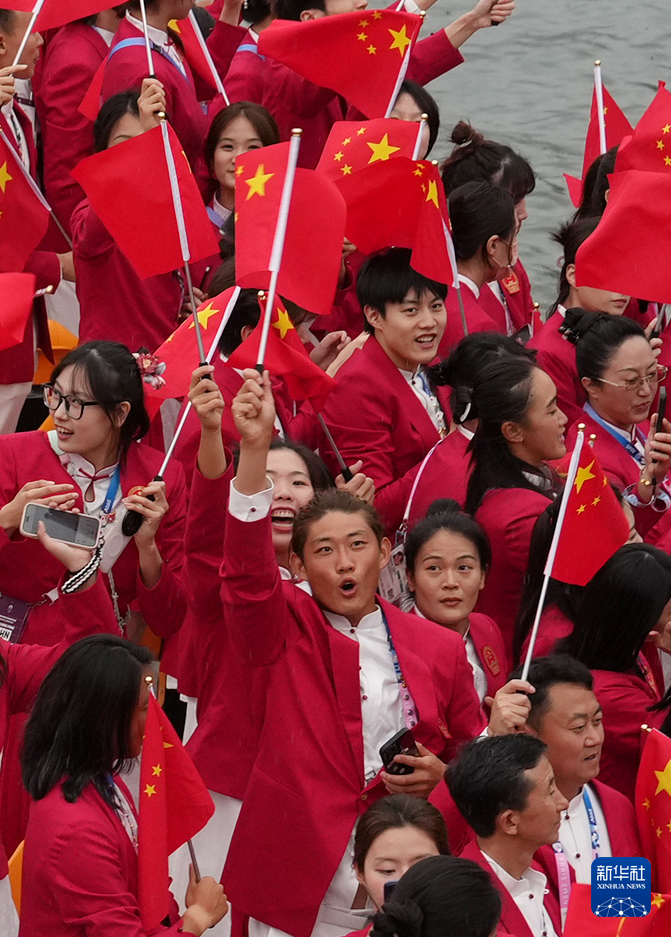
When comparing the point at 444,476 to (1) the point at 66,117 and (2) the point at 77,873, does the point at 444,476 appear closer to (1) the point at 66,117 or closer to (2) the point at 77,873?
(2) the point at 77,873

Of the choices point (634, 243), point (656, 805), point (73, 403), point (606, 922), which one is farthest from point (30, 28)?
point (606, 922)

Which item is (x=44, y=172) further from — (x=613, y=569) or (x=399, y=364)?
(x=613, y=569)

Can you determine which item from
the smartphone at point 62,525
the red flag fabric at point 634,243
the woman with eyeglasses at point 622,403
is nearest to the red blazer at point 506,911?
the smartphone at point 62,525

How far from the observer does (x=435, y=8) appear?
1080 cm

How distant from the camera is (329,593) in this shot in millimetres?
3502

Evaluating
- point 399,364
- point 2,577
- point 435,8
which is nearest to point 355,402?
point 399,364

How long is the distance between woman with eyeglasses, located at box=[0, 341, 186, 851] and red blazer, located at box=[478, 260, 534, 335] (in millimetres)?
1707

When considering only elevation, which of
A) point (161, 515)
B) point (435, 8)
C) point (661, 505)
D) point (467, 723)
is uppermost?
point (161, 515)

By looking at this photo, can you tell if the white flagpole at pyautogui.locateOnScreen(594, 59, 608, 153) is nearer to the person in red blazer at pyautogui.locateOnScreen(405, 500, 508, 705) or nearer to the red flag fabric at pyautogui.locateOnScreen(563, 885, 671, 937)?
the person in red blazer at pyautogui.locateOnScreen(405, 500, 508, 705)

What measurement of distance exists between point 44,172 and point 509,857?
3.36 meters

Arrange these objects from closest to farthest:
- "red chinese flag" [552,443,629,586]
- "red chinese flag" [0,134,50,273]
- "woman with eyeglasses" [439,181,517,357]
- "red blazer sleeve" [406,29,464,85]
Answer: "red chinese flag" [552,443,629,586] < "red chinese flag" [0,134,50,273] < "woman with eyeglasses" [439,181,517,357] < "red blazer sleeve" [406,29,464,85]

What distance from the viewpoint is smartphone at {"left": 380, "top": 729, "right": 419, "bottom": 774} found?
3422 millimetres

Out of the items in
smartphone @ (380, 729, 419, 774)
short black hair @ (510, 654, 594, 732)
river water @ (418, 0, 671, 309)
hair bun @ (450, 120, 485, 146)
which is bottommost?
river water @ (418, 0, 671, 309)

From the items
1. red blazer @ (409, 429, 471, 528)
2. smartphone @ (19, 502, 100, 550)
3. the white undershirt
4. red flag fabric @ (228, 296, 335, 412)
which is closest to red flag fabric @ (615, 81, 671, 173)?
red blazer @ (409, 429, 471, 528)
